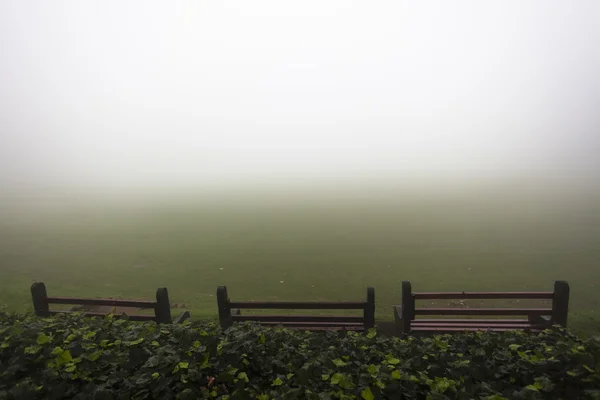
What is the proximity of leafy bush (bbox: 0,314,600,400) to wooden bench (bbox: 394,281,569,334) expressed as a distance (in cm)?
109

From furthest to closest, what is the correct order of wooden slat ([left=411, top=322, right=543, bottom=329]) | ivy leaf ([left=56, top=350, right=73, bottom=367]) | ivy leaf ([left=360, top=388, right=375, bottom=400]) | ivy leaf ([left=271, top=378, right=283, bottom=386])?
wooden slat ([left=411, top=322, right=543, bottom=329]) → ivy leaf ([left=56, top=350, right=73, bottom=367]) → ivy leaf ([left=271, top=378, right=283, bottom=386]) → ivy leaf ([left=360, top=388, right=375, bottom=400])

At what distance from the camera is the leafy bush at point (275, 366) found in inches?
86.5

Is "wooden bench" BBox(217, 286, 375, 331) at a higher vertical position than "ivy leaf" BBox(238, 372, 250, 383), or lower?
lower

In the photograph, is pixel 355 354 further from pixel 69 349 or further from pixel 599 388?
pixel 69 349

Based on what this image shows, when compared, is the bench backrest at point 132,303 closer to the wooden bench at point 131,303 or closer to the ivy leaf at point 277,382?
the wooden bench at point 131,303

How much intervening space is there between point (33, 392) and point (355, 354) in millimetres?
2552

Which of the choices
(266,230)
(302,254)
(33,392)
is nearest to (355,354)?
(33,392)

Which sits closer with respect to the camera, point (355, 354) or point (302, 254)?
point (355, 354)

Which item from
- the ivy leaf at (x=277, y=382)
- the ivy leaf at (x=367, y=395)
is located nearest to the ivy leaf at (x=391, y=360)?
the ivy leaf at (x=367, y=395)

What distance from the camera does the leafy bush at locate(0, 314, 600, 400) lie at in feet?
7.21

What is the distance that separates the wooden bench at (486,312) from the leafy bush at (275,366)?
1089 millimetres

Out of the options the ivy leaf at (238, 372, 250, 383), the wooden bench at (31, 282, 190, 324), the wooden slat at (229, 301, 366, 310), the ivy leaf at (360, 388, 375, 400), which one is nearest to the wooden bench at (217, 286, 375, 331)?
the wooden slat at (229, 301, 366, 310)

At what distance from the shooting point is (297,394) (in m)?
2.19

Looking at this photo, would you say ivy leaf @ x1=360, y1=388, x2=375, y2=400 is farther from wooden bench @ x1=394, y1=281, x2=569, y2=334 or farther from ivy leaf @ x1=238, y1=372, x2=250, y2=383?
wooden bench @ x1=394, y1=281, x2=569, y2=334
